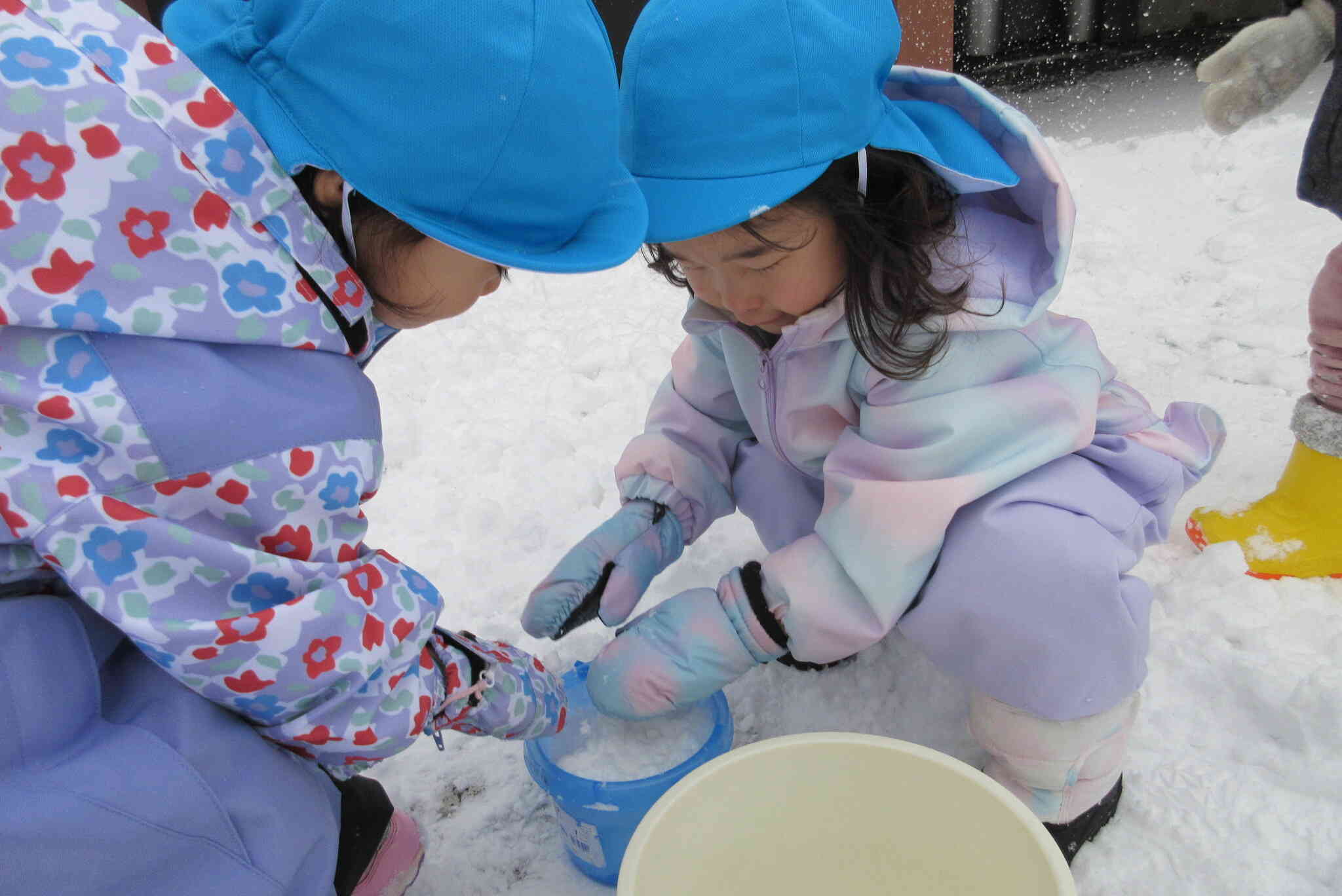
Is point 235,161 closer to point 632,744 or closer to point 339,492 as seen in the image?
point 339,492

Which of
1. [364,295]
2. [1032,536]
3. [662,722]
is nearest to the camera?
[364,295]

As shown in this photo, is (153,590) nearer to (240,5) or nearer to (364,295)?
(364,295)

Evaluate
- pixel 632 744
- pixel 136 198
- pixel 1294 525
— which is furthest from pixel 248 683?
pixel 1294 525

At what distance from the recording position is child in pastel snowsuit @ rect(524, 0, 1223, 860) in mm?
817

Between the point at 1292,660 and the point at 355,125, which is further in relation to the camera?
the point at 1292,660

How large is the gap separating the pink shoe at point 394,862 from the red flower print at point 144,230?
2.00ft

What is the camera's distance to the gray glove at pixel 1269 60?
118 centimetres

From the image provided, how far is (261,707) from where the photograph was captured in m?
0.72

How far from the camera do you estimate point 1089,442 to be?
958 millimetres

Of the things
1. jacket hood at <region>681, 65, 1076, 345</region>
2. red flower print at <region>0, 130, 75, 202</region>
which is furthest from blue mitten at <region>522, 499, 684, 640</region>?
red flower print at <region>0, 130, 75, 202</region>

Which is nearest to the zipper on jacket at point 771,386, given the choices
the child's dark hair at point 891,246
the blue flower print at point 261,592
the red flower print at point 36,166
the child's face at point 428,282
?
the child's dark hair at point 891,246

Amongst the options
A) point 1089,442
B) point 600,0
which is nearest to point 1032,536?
point 1089,442

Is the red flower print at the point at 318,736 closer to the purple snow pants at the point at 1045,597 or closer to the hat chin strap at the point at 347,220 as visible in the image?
the hat chin strap at the point at 347,220

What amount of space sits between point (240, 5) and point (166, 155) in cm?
14
